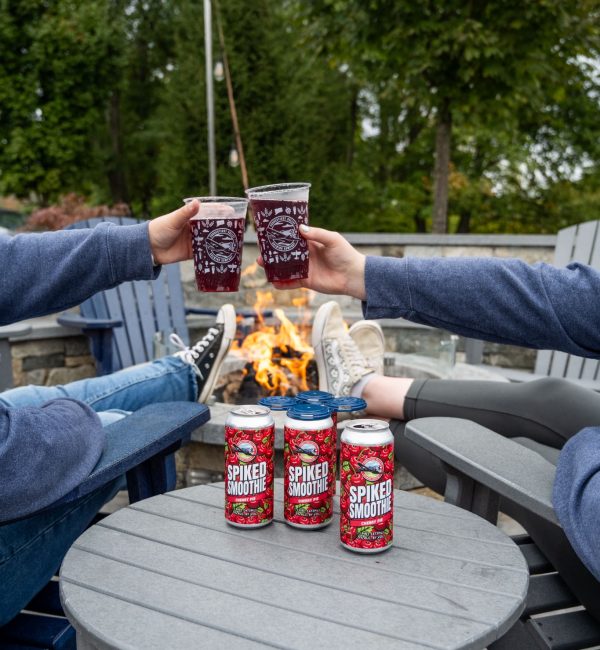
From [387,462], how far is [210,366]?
4.84ft

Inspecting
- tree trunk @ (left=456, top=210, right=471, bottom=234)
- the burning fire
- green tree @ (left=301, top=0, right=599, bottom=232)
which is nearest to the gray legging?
the burning fire

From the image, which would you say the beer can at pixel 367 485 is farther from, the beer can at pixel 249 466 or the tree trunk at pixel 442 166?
the tree trunk at pixel 442 166

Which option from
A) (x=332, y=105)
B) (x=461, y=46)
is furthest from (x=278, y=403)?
(x=332, y=105)

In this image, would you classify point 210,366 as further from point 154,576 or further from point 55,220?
point 55,220

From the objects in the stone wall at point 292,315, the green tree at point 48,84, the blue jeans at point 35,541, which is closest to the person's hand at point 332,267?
the blue jeans at point 35,541

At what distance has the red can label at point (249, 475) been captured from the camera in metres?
1.23

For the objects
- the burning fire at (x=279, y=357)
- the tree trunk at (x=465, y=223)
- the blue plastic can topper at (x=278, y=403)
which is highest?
the blue plastic can topper at (x=278, y=403)

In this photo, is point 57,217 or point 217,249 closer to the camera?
point 217,249

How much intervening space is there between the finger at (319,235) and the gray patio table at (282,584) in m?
0.56

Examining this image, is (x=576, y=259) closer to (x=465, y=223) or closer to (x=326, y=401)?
(x=326, y=401)

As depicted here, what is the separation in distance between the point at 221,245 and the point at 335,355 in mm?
1209

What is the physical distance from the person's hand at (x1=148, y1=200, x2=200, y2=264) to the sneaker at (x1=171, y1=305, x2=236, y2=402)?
0.91 m

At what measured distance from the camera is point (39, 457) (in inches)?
49.0

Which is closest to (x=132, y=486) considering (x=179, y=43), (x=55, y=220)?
(x=55, y=220)
